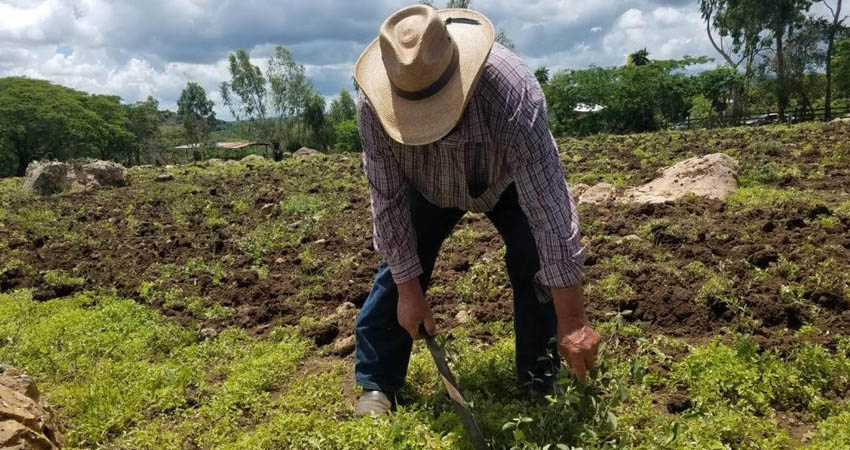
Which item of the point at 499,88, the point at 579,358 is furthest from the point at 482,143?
the point at 579,358

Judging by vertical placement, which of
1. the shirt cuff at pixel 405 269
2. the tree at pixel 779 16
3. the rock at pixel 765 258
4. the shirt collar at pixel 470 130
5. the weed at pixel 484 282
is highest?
the tree at pixel 779 16

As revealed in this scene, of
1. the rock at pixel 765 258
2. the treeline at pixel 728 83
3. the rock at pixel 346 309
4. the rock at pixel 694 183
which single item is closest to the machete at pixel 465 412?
the rock at pixel 346 309

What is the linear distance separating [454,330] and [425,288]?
1.22 meters

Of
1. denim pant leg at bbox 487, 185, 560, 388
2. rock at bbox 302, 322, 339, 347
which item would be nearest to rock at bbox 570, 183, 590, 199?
rock at bbox 302, 322, 339, 347

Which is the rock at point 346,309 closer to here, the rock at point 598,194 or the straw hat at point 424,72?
the straw hat at point 424,72

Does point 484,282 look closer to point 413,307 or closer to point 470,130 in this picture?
point 413,307

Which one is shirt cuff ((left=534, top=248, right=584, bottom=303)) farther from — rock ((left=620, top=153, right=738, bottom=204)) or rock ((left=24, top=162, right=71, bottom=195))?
rock ((left=24, top=162, right=71, bottom=195))

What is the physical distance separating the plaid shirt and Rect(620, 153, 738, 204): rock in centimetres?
554

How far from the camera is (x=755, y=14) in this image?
36.6 metres

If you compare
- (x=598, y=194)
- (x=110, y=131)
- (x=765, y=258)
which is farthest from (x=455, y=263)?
(x=110, y=131)

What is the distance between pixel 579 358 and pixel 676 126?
129 feet

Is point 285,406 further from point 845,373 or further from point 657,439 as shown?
point 845,373

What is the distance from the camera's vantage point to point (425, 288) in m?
3.40

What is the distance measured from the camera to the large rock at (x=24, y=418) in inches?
115
